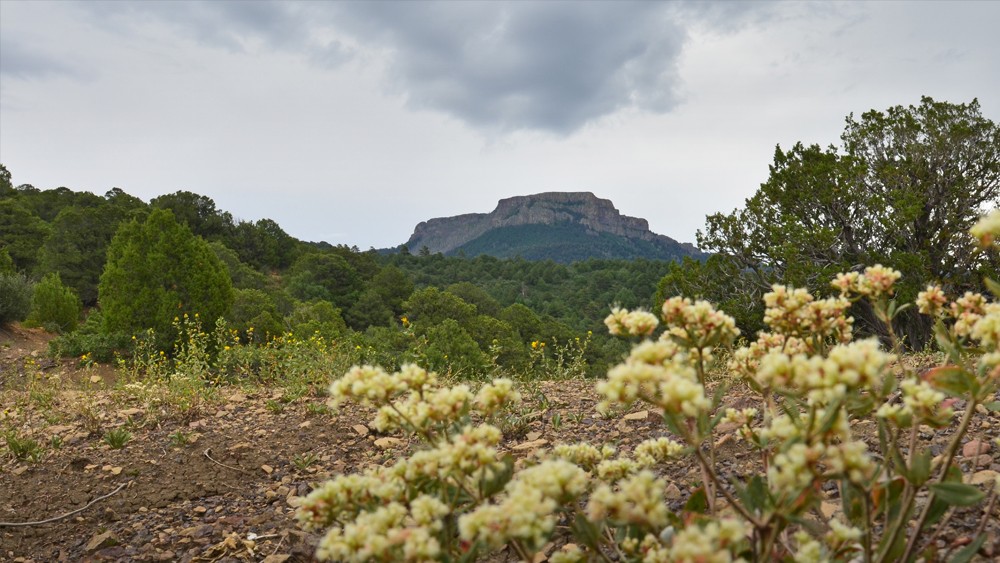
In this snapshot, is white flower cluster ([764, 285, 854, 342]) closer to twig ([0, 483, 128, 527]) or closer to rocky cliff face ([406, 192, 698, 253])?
twig ([0, 483, 128, 527])

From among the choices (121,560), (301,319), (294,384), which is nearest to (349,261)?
(301,319)

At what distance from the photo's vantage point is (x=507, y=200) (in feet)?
566

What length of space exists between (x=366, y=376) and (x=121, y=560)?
2.27 meters

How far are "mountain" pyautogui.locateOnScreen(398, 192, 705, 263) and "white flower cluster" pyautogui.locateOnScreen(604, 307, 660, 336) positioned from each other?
13586cm

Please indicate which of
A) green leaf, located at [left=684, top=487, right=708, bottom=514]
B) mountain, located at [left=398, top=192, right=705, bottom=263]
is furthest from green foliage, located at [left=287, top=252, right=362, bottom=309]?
mountain, located at [left=398, top=192, right=705, bottom=263]

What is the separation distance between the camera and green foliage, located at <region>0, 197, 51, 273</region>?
90.8 feet

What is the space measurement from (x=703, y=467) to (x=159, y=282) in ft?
46.6

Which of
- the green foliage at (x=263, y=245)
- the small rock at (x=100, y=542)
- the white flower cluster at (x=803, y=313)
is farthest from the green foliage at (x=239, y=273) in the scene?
the white flower cluster at (x=803, y=313)

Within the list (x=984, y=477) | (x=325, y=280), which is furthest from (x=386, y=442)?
(x=325, y=280)

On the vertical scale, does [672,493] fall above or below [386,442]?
above

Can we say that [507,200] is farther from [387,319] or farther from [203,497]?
[203,497]

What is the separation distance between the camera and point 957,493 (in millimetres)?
1175

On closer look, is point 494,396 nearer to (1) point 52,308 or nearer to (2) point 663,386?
(2) point 663,386

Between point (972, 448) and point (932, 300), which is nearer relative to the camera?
point (932, 300)
